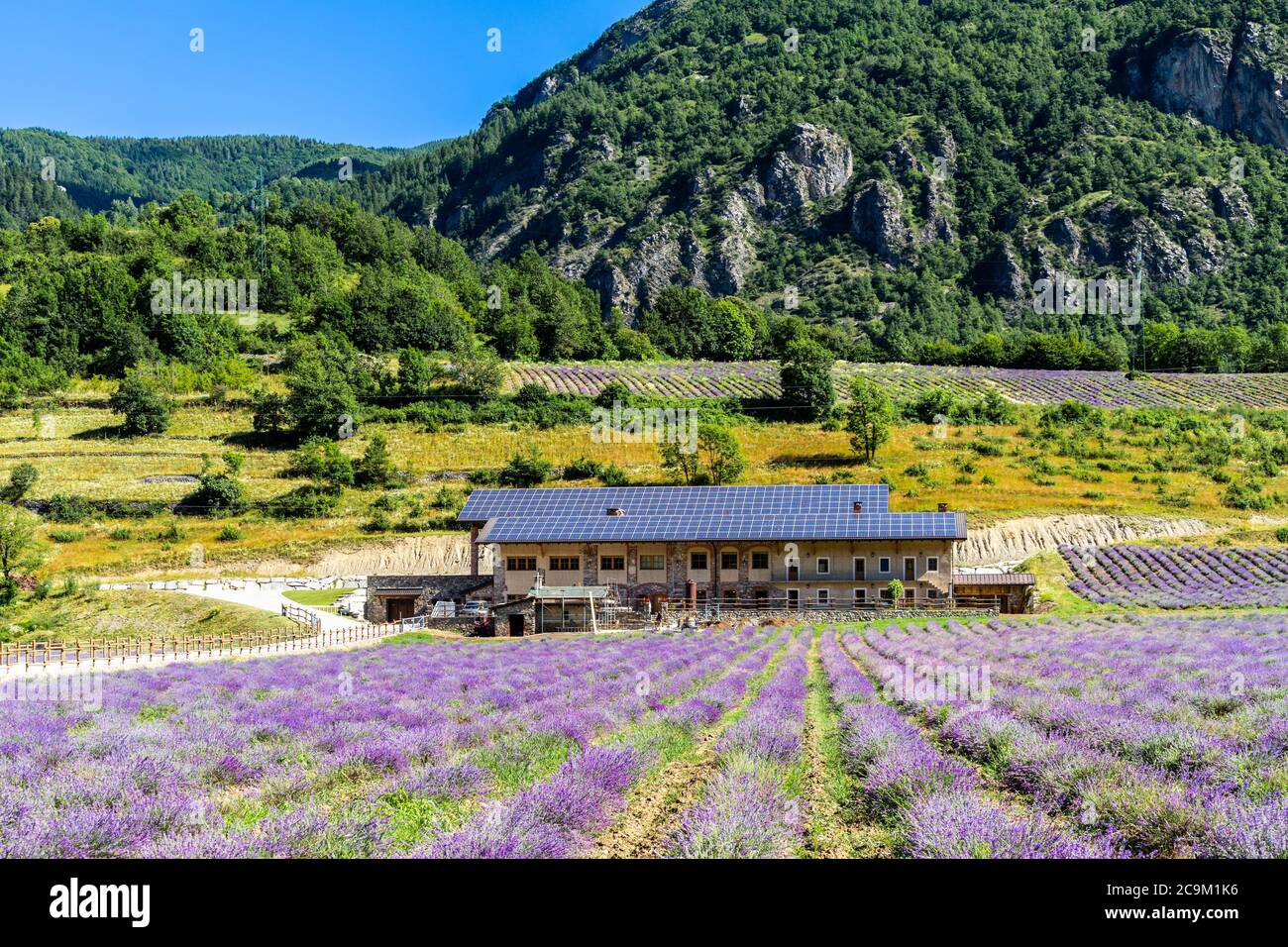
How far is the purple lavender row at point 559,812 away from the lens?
5863mm

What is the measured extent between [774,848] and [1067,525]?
64.0m

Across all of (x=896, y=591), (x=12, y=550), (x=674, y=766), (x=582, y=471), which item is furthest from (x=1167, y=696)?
(x=582, y=471)

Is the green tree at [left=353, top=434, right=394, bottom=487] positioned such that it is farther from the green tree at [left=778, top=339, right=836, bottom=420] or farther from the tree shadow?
the green tree at [left=778, top=339, right=836, bottom=420]

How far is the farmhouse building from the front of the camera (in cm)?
4903

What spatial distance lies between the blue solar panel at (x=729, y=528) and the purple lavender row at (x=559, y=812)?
39.6m

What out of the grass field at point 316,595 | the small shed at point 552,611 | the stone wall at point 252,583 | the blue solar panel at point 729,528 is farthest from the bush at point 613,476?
the small shed at point 552,611

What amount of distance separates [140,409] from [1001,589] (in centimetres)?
7519

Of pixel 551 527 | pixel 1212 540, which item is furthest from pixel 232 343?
pixel 1212 540

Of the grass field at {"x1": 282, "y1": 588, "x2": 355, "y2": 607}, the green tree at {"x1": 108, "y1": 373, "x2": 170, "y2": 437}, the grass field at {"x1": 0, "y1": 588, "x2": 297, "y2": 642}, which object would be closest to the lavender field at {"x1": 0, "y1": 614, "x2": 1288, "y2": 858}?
the grass field at {"x1": 0, "y1": 588, "x2": 297, "y2": 642}

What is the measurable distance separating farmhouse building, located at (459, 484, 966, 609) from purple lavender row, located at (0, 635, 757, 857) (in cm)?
3002

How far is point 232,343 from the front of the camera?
10762 cm

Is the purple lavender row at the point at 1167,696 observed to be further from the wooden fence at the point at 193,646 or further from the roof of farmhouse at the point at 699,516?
the roof of farmhouse at the point at 699,516

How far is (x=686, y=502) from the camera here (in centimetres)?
Result: 5450
